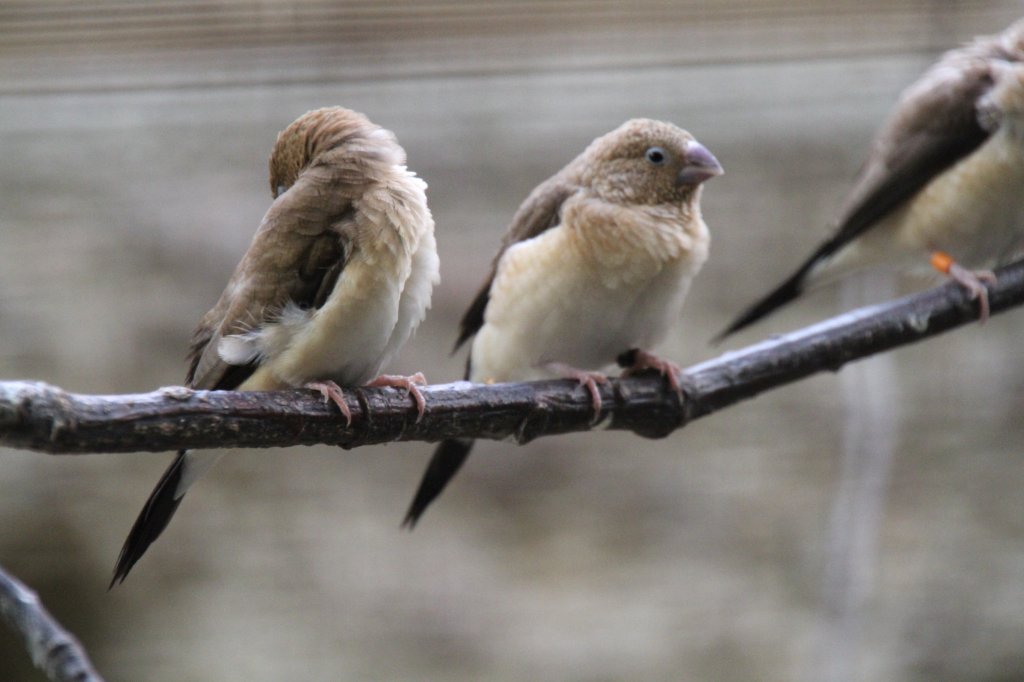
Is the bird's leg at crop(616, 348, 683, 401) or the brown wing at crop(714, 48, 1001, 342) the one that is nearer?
the bird's leg at crop(616, 348, 683, 401)

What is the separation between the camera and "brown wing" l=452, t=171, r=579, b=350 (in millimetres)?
1833

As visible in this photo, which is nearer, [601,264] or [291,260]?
[291,260]

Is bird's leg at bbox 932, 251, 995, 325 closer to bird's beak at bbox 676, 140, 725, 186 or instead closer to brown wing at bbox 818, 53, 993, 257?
brown wing at bbox 818, 53, 993, 257

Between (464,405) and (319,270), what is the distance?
0.89ft

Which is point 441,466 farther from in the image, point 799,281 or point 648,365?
point 799,281

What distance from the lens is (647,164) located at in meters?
1.73

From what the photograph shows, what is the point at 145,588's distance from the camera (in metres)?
3.22

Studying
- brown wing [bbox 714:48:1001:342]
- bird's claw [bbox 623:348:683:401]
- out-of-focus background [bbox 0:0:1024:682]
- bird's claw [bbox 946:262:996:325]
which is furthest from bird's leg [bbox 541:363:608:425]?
out-of-focus background [bbox 0:0:1024:682]

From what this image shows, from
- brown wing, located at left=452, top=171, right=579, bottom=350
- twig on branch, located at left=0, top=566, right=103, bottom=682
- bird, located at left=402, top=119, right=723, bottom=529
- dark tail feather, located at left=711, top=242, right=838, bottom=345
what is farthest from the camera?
dark tail feather, located at left=711, top=242, right=838, bottom=345

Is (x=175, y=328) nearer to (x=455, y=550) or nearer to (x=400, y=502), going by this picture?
(x=400, y=502)

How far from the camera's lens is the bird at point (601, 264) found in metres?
1.71

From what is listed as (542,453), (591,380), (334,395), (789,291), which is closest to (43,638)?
(334,395)

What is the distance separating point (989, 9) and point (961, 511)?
168cm

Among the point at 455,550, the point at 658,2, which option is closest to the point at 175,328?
the point at 455,550
